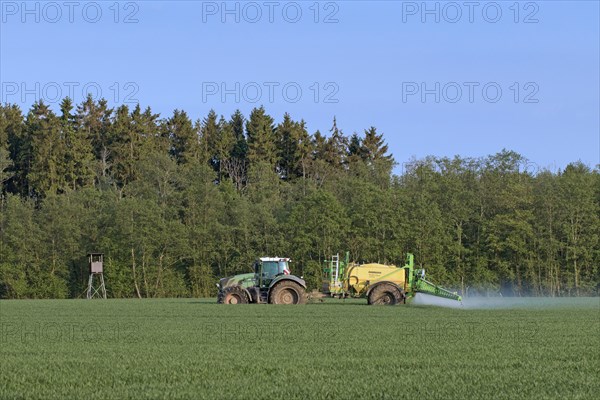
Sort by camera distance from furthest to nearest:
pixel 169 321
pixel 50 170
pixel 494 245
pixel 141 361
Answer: pixel 50 170 < pixel 494 245 < pixel 169 321 < pixel 141 361

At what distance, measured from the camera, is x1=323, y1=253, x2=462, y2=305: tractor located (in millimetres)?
41719

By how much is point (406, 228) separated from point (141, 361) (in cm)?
6266

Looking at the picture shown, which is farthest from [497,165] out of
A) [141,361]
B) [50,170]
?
[141,361]

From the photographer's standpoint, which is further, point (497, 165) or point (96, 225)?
point (497, 165)

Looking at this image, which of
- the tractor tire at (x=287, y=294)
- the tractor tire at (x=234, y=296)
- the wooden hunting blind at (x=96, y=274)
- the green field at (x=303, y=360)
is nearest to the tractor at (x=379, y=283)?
the tractor tire at (x=287, y=294)

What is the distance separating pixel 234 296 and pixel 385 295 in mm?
7427

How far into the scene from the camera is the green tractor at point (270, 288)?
42.8 m

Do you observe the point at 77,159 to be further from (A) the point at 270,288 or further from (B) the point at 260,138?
(A) the point at 270,288

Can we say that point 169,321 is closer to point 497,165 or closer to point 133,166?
point 497,165

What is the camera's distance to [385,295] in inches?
1652

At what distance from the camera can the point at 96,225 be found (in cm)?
8081

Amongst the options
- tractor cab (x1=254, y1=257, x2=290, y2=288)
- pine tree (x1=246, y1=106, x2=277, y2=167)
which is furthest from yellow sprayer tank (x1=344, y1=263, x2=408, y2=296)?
pine tree (x1=246, y1=106, x2=277, y2=167)

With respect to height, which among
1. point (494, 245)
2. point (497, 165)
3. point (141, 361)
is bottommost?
point (141, 361)

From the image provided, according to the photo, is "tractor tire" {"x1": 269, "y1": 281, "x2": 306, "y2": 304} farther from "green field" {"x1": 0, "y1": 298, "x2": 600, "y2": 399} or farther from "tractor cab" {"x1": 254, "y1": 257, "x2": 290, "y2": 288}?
"green field" {"x1": 0, "y1": 298, "x2": 600, "y2": 399}
